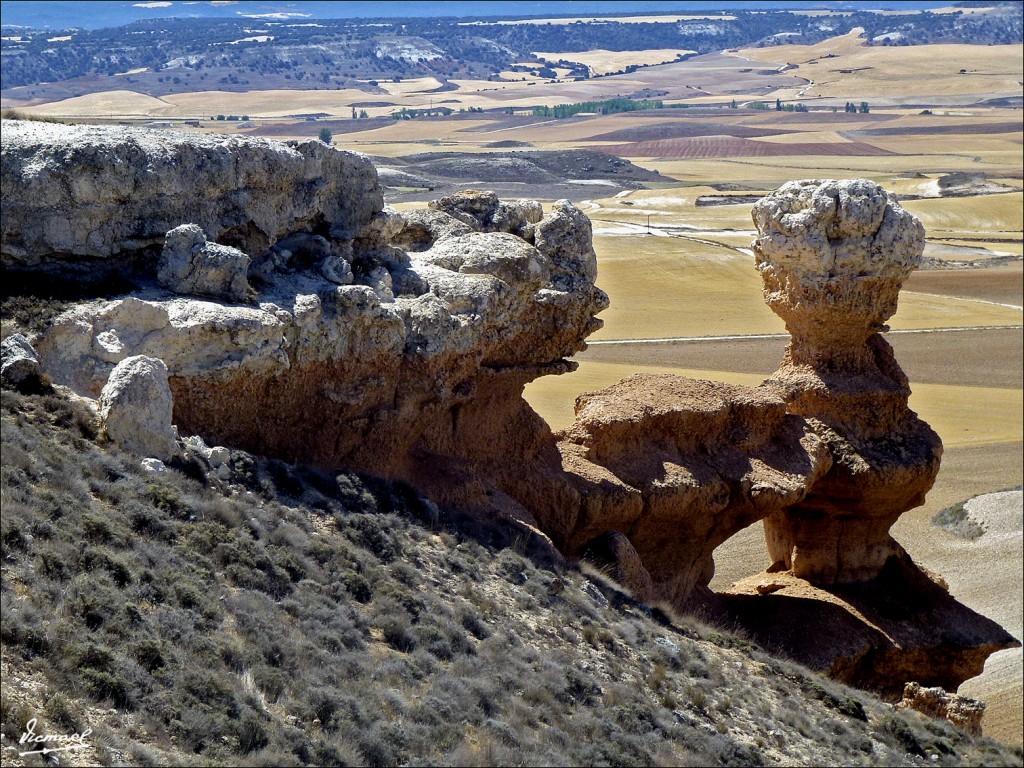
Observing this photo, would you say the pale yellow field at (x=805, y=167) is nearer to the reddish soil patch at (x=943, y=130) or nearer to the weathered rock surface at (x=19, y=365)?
the reddish soil patch at (x=943, y=130)

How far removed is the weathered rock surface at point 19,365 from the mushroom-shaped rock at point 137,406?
57 cm

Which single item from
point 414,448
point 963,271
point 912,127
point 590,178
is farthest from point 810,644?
point 912,127

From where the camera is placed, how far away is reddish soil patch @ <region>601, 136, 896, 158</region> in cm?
11062

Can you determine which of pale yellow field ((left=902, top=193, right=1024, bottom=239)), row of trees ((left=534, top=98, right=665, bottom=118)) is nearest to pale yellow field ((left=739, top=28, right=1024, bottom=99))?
row of trees ((left=534, top=98, right=665, bottom=118))

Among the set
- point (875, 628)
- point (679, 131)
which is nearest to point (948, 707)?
point (875, 628)

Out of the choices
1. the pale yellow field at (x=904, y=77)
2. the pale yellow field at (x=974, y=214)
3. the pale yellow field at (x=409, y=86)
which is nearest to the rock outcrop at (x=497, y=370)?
the pale yellow field at (x=974, y=214)

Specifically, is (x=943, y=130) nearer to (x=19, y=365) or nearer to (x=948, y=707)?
(x=948, y=707)

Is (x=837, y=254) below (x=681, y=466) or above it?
above

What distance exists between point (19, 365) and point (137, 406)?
986mm

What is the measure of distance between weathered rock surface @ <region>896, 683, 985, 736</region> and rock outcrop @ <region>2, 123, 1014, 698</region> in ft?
4.99

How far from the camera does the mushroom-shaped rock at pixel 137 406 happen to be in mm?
10461

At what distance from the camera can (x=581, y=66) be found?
602ft

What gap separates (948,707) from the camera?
16.1m

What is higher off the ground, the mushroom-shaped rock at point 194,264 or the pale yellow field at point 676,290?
the mushroom-shaped rock at point 194,264
